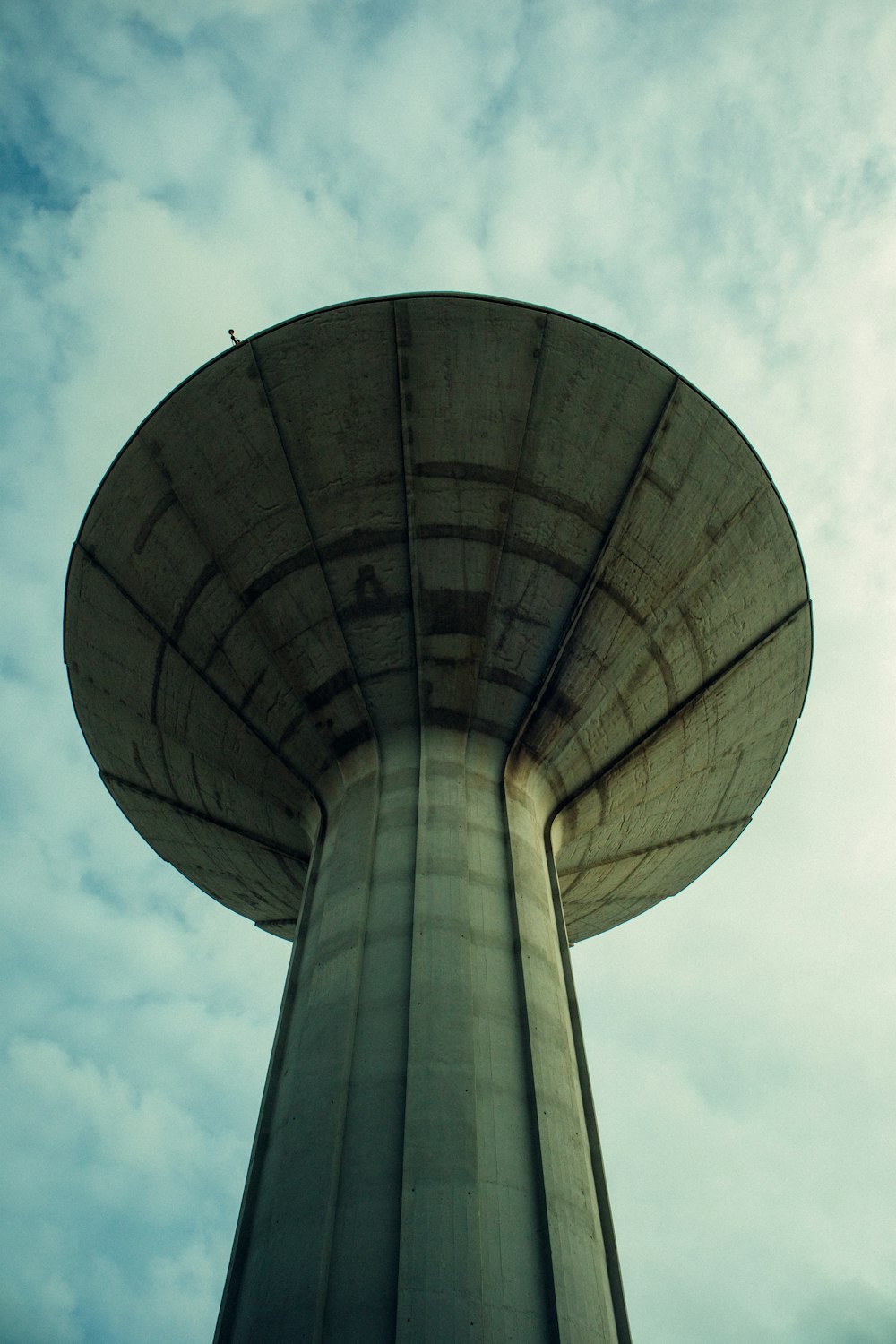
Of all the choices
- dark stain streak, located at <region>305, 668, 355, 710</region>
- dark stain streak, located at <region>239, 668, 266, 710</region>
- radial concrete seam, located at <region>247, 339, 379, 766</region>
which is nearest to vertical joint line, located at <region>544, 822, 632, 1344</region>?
radial concrete seam, located at <region>247, 339, 379, 766</region>

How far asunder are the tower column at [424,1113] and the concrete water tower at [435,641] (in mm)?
34

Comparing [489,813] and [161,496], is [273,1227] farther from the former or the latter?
[161,496]

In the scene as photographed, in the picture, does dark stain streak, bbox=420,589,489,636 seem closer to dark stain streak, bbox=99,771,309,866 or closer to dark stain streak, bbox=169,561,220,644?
dark stain streak, bbox=169,561,220,644

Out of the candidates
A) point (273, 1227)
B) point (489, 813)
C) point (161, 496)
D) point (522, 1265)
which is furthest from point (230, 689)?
point (522, 1265)

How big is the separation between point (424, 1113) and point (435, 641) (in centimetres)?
411

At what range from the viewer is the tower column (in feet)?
15.4

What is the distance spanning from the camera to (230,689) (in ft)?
28.2

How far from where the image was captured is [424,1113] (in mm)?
5355

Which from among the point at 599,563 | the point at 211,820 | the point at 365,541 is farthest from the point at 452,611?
the point at 211,820

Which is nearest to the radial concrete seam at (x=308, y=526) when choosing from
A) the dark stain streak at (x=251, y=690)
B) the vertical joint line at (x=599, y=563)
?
the dark stain streak at (x=251, y=690)

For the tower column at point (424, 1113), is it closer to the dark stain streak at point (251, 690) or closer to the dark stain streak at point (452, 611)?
the dark stain streak at point (452, 611)

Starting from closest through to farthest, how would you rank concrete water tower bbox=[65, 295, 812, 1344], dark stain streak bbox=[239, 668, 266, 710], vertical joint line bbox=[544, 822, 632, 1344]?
vertical joint line bbox=[544, 822, 632, 1344]
concrete water tower bbox=[65, 295, 812, 1344]
dark stain streak bbox=[239, 668, 266, 710]

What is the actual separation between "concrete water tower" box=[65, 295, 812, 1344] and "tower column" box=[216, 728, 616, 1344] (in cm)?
3

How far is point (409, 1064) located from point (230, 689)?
4.28 metres
